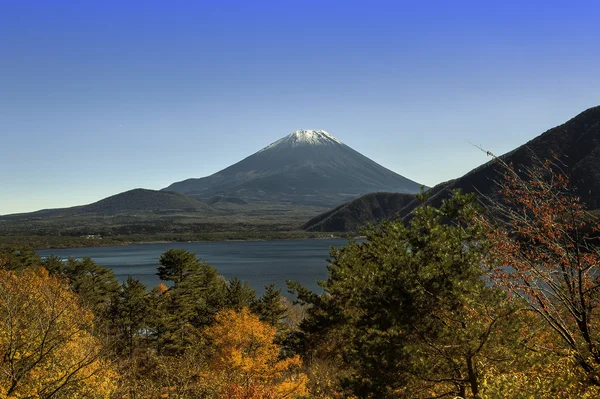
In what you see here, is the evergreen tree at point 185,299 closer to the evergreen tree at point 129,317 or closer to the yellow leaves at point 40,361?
the evergreen tree at point 129,317

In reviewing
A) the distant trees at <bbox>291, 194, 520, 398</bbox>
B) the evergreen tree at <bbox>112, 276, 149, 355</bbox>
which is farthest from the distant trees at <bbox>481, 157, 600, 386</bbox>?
the evergreen tree at <bbox>112, 276, 149, 355</bbox>

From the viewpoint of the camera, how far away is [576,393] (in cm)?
737

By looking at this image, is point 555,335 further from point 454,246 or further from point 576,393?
point 576,393

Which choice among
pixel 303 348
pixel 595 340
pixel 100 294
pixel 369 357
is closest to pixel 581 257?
pixel 595 340

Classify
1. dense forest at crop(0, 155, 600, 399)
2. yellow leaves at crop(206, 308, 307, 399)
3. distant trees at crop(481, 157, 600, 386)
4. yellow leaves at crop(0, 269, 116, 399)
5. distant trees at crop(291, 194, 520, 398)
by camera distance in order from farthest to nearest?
1. yellow leaves at crop(206, 308, 307, 399)
2. distant trees at crop(291, 194, 520, 398)
3. yellow leaves at crop(0, 269, 116, 399)
4. dense forest at crop(0, 155, 600, 399)
5. distant trees at crop(481, 157, 600, 386)

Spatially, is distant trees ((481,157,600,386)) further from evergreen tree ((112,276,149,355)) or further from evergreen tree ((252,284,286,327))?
evergreen tree ((252,284,286,327))

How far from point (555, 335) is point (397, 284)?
15.1 ft

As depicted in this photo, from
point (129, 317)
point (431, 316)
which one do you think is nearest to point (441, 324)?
point (431, 316)

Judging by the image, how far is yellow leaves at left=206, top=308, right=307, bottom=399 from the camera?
81.2ft

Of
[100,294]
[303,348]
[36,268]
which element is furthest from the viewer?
[36,268]

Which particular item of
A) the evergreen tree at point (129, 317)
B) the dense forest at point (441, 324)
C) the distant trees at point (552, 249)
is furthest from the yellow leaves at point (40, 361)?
the evergreen tree at point (129, 317)

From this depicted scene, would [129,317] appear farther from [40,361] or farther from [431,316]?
[431,316]

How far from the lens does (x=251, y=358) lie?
31453 mm

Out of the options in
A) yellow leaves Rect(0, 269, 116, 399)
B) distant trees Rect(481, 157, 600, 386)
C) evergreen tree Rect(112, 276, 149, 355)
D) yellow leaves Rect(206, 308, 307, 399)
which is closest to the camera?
distant trees Rect(481, 157, 600, 386)
